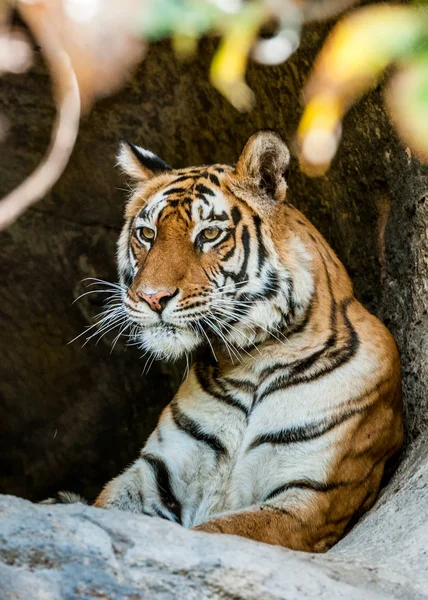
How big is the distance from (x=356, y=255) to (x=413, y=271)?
572mm

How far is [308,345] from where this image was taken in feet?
9.66

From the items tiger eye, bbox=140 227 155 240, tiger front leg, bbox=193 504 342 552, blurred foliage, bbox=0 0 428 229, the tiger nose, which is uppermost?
blurred foliage, bbox=0 0 428 229

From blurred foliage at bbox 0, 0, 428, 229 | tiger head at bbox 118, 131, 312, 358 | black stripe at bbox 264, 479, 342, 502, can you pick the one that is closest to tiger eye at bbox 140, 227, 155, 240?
tiger head at bbox 118, 131, 312, 358

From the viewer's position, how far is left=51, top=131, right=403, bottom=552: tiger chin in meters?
2.78

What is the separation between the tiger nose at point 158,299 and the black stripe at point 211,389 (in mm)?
440

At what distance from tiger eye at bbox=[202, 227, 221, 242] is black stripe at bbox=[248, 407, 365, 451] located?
741 mm

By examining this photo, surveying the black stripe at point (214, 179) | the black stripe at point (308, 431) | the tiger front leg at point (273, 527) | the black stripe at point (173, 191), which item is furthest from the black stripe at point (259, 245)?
the tiger front leg at point (273, 527)

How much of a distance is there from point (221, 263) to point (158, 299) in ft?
1.00

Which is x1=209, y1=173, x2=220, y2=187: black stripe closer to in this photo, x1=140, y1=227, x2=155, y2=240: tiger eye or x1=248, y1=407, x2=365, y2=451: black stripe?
x1=140, y1=227, x2=155, y2=240: tiger eye

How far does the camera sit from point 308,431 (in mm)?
2771

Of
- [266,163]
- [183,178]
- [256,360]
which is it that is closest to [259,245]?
[266,163]

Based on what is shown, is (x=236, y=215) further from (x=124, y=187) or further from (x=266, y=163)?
(x=124, y=187)

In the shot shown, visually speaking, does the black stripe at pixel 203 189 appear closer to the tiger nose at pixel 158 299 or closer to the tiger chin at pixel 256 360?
the tiger chin at pixel 256 360

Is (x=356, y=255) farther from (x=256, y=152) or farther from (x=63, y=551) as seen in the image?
(x=63, y=551)
